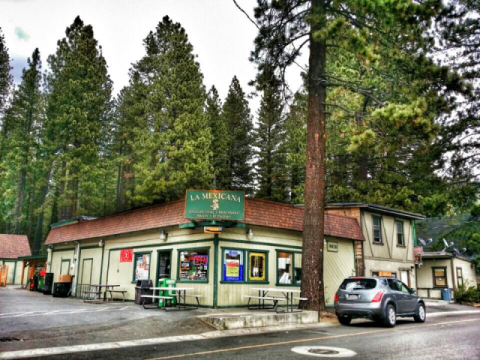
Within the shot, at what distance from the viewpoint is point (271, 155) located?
43.0 meters

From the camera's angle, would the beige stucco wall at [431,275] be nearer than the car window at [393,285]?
No

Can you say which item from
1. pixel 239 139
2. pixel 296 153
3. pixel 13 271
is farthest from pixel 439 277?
pixel 13 271

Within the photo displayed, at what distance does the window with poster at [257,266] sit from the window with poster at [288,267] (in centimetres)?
86

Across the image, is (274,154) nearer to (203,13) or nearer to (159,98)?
(159,98)

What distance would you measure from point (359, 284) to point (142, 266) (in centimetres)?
1046

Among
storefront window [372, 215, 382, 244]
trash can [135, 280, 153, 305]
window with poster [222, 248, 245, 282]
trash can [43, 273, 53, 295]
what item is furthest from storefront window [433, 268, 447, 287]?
trash can [43, 273, 53, 295]

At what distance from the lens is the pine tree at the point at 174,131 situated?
3294 centimetres

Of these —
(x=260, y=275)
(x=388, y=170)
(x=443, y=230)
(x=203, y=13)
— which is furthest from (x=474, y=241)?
(x=443, y=230)

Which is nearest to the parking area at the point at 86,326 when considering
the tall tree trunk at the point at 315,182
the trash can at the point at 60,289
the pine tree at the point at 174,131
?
the tall tree trunk at the point at 315,182

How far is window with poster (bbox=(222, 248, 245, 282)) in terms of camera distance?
16.7 m

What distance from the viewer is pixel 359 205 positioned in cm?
2272

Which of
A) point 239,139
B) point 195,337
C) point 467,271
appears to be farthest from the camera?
point 239,139

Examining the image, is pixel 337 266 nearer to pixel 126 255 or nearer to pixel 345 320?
pixel 345 320

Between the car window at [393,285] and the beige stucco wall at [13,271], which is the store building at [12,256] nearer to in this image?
the beige stucco wall at [13,271]
